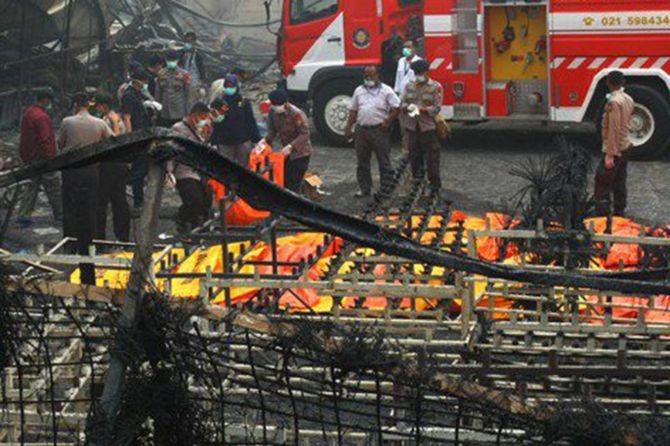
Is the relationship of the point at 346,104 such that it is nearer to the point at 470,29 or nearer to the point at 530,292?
the point at 470,29

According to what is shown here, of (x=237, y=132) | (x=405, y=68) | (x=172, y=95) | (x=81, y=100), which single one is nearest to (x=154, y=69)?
(x=172, y=95)

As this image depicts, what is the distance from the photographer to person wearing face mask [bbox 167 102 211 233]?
44.6 feet

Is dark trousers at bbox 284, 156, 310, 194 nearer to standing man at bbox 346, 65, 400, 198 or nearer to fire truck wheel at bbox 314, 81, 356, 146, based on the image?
standing man at bbox 346, 65, 400, 198

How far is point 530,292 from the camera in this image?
8852 mm

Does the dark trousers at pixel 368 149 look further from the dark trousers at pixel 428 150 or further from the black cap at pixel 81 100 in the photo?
the black cap at pixel 81 100

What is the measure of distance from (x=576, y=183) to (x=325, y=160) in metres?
8.12

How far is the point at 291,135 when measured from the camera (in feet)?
50.0

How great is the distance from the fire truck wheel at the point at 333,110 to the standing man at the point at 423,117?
3.19m

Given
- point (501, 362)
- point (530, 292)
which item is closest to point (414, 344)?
point (501, 362)

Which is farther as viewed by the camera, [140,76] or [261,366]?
[140,76]

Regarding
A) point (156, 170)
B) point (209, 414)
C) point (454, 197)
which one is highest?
point (156, 170)

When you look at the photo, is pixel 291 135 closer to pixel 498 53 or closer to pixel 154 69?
pixel 154 69

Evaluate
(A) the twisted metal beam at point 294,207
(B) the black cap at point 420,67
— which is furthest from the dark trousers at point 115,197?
(A) the twisted metal beam at point 294,207

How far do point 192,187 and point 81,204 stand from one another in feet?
3.29
